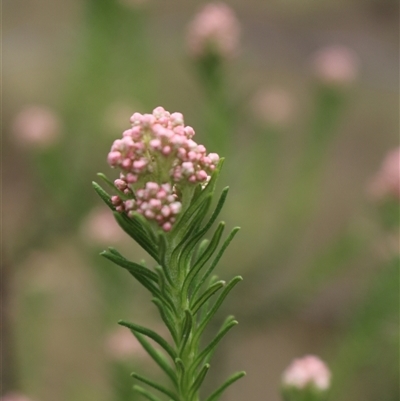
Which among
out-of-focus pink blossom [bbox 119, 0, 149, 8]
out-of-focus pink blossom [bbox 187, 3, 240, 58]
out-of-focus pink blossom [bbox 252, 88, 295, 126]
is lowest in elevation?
out-of-focus pink blossom [bbox 187, 3, 240, 58]

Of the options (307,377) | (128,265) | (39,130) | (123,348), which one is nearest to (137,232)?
(128,265)

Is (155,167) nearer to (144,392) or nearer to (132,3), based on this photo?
(144,392)

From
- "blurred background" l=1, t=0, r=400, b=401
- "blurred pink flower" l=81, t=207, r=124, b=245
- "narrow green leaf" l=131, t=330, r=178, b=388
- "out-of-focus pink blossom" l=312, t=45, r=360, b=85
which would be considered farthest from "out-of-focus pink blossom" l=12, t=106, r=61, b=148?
"narrow green leaf" l=131, t=330, r=178, b=388

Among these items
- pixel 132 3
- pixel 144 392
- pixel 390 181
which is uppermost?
pixel 132 3

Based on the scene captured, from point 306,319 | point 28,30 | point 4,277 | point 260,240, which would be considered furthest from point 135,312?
point 28,30

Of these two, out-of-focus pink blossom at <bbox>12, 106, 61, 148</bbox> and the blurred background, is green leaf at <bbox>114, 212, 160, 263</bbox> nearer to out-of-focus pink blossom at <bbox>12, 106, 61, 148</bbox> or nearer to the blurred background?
the blurred background

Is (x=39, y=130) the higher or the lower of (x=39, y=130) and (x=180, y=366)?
the higher

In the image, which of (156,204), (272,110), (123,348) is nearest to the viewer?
(156,204)
